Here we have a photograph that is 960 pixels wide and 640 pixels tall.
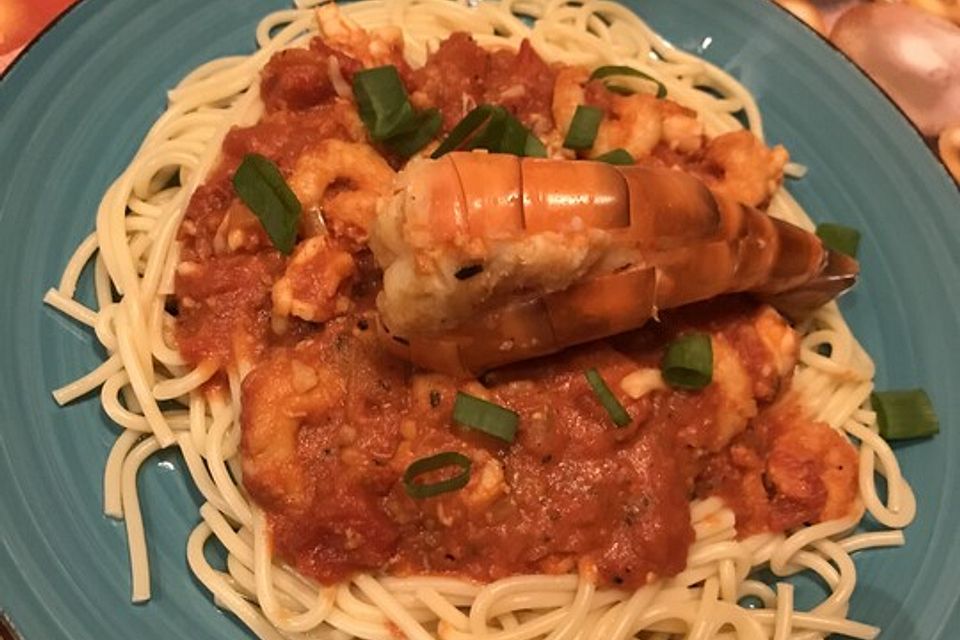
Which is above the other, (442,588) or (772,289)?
(772,289)

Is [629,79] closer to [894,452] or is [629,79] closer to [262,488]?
[894,452]

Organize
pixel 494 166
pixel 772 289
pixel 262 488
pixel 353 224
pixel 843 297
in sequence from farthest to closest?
1. pixel 843 297
2. pixel 772 289
3. pixel 353 224
4. pixel 262 488
5. pixel 494 166

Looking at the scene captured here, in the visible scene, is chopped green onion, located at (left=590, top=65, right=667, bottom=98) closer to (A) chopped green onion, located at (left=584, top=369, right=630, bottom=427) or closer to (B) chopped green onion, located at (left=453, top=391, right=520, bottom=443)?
(A) chopped green onion, located at (left=584, top=369, right=630, bottom=427)

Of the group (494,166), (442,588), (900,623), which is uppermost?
(494,166)

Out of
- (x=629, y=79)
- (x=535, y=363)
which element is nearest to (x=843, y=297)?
(x=629, y=79)

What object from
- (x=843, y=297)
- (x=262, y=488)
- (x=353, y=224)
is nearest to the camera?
(x=262, y=488)

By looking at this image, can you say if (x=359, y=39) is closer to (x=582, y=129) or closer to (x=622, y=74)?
(x=582, y=129)

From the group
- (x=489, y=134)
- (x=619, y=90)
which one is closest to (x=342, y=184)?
(x=489, y=134)
